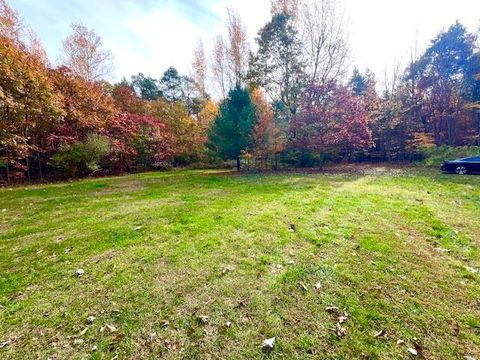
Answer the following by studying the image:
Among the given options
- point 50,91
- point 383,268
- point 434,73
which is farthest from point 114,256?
point 434,73

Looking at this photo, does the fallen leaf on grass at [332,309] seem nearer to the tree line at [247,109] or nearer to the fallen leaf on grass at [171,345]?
the fallen leaf on grass at [171,345]

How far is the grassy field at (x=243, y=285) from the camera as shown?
222 centimetres

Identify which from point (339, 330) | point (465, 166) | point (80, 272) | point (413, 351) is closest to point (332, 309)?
point (339, 330)

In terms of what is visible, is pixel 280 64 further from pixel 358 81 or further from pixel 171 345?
pixel 171 345

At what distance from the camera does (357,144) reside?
1611 cm

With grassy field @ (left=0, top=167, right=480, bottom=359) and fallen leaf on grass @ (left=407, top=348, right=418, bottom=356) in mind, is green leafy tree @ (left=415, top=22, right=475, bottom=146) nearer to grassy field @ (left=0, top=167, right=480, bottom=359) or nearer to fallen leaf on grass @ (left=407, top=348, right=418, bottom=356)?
grassy field @ (left=0, top=167, right=480, bottom=359)

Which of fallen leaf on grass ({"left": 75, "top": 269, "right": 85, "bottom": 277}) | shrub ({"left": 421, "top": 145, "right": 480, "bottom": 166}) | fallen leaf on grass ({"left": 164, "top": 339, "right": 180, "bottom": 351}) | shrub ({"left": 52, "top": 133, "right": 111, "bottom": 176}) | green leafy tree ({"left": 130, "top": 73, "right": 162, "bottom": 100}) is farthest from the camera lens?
green leafy tree ({"left": 130, "top": 73, "right": 162, "bottom": 100})

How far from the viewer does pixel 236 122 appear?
1502 cm

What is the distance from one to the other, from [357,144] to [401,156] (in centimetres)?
989

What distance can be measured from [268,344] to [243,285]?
91cm

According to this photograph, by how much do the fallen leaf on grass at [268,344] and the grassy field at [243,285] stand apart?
4cm

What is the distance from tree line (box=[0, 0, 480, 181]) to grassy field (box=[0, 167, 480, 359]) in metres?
10.2

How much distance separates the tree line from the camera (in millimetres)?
13706

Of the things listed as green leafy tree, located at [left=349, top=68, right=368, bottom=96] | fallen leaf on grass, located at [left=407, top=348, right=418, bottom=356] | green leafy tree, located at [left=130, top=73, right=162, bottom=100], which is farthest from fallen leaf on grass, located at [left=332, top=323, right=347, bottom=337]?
green leafy tree, located at [left=130, top=73, right=162, bottom=100]
